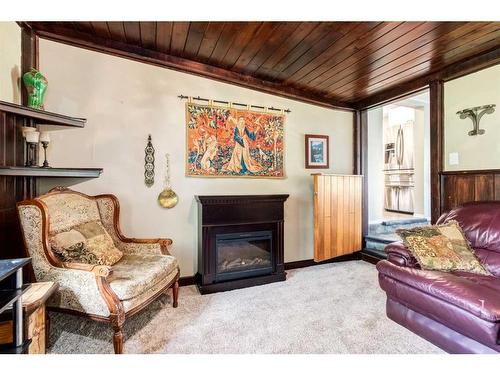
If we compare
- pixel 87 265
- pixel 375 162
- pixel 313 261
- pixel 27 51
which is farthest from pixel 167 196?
pixel 375 162

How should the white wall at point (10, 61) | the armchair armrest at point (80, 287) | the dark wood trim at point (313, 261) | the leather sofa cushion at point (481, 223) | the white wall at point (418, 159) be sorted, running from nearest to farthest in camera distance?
the armchair armrest at point (80, 287) < the white wall at point (10, 61) < the leather sofa cushion at point (481, 223) < the dark wood trim at point (313, 261) < the white wall at point (418, 159)

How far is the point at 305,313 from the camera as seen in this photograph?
2254mm

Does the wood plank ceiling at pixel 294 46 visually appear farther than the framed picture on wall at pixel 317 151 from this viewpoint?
No

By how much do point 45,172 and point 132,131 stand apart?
93cm

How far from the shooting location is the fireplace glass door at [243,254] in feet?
9.29

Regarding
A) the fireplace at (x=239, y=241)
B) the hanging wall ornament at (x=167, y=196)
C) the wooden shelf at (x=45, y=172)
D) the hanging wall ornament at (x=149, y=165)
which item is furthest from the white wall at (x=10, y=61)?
the fireplace at (x=239, y=241)

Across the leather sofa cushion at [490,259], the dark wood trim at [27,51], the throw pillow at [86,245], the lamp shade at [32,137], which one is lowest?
the leather sofa cushion at [490,259]

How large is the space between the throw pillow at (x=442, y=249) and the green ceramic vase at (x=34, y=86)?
10.4 ft

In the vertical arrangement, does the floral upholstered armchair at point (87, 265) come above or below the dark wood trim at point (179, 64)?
below

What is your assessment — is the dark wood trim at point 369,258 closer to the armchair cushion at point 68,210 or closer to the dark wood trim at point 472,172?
the dark wood trim at point 472,172

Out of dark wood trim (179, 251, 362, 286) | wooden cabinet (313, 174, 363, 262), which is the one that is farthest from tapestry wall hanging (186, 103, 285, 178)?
dark wood trim (179, 251, 362, 286)

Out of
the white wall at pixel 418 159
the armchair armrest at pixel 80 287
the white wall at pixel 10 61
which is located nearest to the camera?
the armchair armrest at pixel 80 287

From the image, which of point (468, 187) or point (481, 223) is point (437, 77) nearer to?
point (468, 187)

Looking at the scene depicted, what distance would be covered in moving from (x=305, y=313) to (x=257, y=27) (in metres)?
2.47
